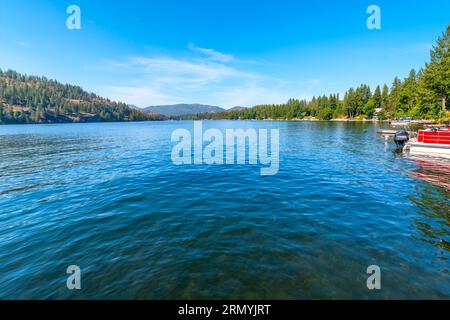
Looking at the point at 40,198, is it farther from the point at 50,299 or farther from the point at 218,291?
the point at 218,291

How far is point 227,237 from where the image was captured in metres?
10.2

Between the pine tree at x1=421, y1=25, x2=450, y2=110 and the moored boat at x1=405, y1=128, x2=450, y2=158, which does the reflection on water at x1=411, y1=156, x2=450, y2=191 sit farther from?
the pine tree at x1=421, y1=25, x2=450, y2=110

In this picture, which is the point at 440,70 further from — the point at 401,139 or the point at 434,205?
the point at 434,205

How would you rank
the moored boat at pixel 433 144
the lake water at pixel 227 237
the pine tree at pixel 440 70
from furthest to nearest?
1. the pine tree at pixel 440 70
2. the moored boat at pixel 433 144
3. the lake water at pixel 227 237

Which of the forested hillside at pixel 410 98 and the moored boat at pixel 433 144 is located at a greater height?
the forested hillside at pixel 410 98

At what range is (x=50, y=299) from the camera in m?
6.91

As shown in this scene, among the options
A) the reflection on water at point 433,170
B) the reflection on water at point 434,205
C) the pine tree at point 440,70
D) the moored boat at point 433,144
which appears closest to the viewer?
the reflection on water at point 434,205

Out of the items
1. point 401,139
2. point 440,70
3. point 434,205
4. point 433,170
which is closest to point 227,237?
point 434,205

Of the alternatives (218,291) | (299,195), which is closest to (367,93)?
(299,195)

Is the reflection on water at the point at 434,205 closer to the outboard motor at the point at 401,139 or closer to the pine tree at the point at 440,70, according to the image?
the outboard motor at the point at 401,139

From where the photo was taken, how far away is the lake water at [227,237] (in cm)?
723

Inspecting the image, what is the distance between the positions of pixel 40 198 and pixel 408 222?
25804 mm

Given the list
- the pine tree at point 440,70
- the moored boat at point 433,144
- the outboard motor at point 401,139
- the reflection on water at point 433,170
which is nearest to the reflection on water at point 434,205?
the reflection on water at point 433,170

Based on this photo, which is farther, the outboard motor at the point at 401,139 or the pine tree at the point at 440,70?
the pine tree at the point at 440,70
